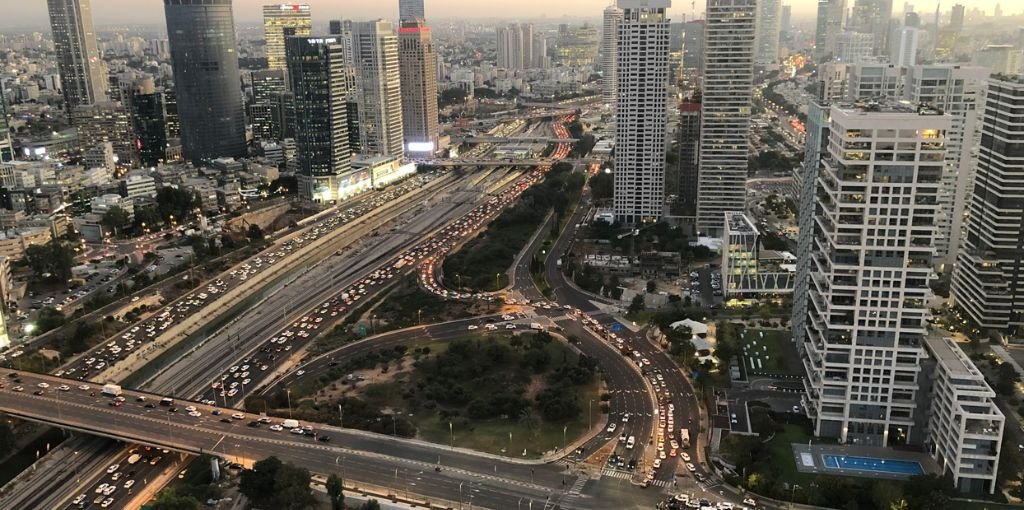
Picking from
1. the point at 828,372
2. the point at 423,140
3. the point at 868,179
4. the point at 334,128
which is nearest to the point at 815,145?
the point at 868,179

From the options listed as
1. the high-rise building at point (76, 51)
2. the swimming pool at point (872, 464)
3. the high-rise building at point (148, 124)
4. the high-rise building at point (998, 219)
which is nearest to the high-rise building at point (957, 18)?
the high-rise building at point (998, 219)

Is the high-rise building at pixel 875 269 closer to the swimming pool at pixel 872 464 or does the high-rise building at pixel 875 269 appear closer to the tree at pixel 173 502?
the swimming pool at pixel 872 464

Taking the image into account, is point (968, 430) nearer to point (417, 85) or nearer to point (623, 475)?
point (623, 475)

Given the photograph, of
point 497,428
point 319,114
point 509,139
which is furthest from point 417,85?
point 497,428

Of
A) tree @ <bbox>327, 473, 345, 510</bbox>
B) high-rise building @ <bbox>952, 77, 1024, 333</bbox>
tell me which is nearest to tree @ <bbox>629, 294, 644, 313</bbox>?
high-rise building @ <bbox>952, 77, 1024, 333</bbox>

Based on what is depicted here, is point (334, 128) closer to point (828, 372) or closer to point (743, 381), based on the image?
point (743, 381)
